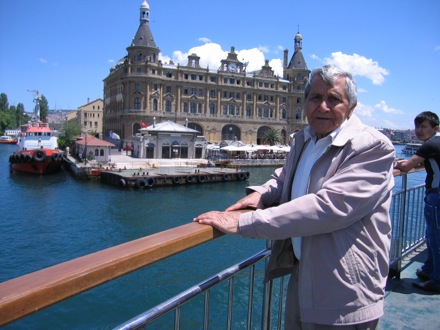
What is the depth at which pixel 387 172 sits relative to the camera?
1690 millimetres

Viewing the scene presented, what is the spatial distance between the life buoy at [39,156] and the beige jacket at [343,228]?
37.0 m

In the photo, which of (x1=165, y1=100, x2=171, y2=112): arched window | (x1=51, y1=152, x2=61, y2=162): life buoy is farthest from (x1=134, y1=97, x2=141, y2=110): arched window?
(x1=51, y1=152, x2=61, y2=162): life buoy

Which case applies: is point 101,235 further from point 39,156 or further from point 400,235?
point 39,156

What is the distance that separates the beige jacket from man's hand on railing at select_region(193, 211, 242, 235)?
4 cm

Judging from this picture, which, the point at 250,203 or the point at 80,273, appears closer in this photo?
the point at 80,273

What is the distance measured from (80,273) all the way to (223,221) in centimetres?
72

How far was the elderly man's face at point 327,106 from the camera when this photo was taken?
1.87m

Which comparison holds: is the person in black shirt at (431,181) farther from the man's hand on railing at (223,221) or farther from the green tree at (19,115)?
the green tree at (19,115)

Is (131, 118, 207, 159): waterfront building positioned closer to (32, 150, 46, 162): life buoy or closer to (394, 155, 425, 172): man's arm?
(32, 150, 46, 162): life buoy

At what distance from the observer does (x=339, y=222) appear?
1597mm

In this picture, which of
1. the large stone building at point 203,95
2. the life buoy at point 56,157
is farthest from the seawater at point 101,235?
the large stone building at point 203,95

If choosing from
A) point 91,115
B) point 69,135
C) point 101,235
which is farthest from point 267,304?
point 91,115

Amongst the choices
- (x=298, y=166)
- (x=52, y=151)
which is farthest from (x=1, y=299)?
(x=52, y=151)

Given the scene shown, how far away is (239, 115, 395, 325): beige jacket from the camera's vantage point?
1603mm
